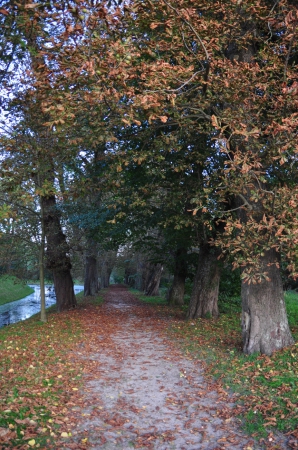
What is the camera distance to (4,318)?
24.3 meters

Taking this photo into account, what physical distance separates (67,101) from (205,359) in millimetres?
5802

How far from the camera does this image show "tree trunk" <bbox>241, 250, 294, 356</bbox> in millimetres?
8273

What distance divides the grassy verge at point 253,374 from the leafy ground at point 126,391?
0.05 feet

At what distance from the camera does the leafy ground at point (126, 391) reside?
15.9ft

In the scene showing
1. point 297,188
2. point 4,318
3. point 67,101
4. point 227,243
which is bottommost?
point 4,318

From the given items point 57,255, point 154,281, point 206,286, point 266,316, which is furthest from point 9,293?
point 266,316

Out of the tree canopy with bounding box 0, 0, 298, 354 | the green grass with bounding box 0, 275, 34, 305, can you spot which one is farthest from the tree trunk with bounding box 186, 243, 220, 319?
the green grass with bounding box 0, 275, 34, 305

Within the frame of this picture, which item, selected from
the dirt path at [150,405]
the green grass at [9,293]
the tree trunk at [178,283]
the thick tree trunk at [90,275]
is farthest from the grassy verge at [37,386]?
the green grass at [9,293]

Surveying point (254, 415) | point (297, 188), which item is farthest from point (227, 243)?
point (254, 415)

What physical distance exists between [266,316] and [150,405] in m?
3.36

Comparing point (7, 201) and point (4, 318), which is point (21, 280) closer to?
point (7, 201)

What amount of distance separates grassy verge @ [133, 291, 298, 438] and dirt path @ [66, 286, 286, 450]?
0.26 meters

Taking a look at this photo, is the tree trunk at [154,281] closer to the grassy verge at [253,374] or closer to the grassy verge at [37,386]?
the grassy verge at [253,374]

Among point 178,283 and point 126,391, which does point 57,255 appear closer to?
point 178,283
